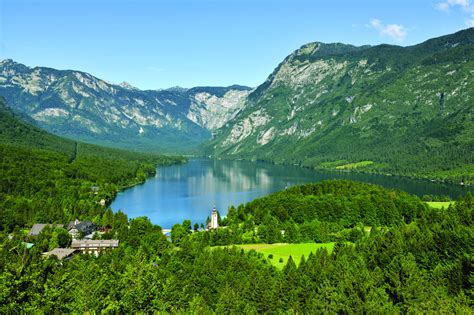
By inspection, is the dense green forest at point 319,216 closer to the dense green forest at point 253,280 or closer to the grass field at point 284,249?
the grass field at point 284,249

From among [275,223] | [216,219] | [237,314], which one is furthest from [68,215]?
[237,314]

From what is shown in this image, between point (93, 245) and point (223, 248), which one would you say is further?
point (93, 245)

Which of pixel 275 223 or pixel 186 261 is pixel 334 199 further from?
pixel 186 261

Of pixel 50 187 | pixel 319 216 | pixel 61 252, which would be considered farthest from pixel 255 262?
pixel 50 187

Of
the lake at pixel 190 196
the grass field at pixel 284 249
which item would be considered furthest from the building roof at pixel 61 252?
the lake at pixel 190 196

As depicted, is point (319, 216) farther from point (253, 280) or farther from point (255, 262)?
point (253, 280)

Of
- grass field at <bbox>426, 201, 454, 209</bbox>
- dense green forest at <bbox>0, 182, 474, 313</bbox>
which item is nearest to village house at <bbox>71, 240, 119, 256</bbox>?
dense green forest at <bbox>0, 182, 474, 313</bbox>
